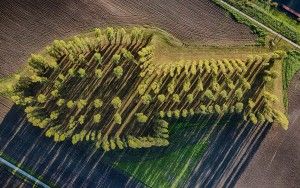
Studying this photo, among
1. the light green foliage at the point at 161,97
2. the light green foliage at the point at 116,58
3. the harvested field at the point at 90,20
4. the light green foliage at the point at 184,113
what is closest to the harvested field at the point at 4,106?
the harvested field at the point at 90,20

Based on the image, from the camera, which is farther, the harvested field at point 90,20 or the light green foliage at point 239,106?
the harvested field at point 90,20

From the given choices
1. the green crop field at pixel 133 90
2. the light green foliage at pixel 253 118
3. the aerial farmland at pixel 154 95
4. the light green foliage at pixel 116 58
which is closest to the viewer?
the light green foliage at pixel 116 58

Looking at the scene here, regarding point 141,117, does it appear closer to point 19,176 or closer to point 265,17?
point 19,176

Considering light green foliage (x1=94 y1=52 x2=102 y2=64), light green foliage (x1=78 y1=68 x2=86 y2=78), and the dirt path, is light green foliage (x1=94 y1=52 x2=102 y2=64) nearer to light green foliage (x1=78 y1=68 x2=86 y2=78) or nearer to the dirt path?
light green foliage (x1=78 y1=68 x2=86 y2=78)

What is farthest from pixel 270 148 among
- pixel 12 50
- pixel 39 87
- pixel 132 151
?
pixel 12 50

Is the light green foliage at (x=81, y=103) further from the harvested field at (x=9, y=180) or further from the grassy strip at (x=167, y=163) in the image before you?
the harvested field at (x=9, y=180)
